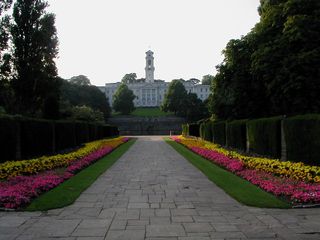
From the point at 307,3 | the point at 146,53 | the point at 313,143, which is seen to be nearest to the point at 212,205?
the point at 313,143

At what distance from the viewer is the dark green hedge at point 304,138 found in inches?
629

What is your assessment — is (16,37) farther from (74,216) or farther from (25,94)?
(74,216)

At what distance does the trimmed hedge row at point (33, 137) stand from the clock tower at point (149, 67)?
119m

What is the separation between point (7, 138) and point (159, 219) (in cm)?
1256

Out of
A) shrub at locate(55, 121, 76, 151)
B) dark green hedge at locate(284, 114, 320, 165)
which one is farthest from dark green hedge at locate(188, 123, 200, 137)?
dark green hedge at locate(284, 114, 320, 165)

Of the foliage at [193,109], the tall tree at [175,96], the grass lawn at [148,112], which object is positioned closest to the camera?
the foliage at [193,109]

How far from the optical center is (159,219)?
787 centimetres

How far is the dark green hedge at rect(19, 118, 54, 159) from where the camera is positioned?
20.9 metres

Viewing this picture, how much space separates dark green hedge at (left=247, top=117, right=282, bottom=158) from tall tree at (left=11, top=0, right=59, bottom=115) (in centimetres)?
2126

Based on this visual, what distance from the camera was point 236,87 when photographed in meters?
31.9

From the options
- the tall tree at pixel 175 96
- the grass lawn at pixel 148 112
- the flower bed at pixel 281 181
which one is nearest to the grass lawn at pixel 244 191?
the flower bed at pixel 281 181

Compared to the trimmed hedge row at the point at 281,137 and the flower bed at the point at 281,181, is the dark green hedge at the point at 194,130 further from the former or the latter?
the flower bed at the point at 281,181

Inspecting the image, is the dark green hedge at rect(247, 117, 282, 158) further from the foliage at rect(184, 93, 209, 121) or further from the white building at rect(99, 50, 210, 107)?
the white building at rect(99, 50, 210, 107)

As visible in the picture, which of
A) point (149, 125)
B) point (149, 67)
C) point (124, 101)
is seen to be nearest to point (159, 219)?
point (149, 125)
